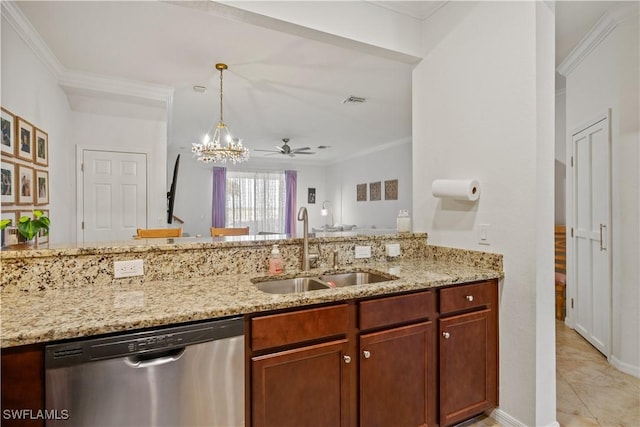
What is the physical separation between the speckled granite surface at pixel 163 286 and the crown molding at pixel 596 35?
2.16 meters

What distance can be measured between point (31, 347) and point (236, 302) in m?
0.61

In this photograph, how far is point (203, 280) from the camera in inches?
64.6

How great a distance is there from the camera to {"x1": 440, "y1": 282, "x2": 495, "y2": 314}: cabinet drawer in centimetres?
170

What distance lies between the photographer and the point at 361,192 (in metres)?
8.17

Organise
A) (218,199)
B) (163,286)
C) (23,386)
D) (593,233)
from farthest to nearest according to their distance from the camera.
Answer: (218,199) → (593,233) → (163,286) → (23,386)

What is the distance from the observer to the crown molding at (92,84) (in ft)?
9.11

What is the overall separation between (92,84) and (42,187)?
137cm

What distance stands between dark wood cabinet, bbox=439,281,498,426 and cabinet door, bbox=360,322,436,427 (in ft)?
0.29

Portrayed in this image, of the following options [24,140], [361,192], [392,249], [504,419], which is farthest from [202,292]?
[361,192]

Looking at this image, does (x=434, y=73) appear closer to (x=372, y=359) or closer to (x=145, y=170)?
(x=372, y=359)

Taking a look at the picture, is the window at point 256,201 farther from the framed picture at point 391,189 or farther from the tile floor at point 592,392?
the tile floor at point 592,392

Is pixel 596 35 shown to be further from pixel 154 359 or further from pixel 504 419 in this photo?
pixel 154 359

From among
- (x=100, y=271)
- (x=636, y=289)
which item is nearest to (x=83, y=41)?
(x=100, y=271)

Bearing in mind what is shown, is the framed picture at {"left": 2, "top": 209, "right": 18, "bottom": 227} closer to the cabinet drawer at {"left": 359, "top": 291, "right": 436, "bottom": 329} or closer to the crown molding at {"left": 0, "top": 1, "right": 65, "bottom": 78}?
the crown molding at {"left": 0, "top": 1, "right": 65, "bottom": 78}
